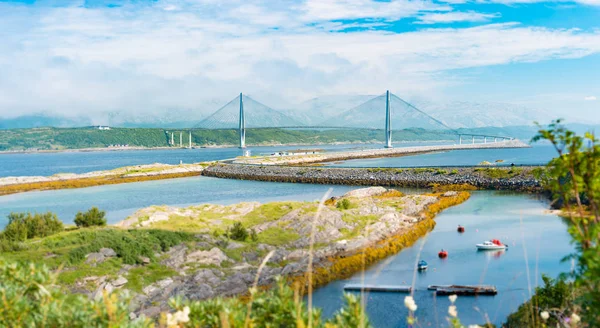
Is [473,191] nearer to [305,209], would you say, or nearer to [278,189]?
[278,189]

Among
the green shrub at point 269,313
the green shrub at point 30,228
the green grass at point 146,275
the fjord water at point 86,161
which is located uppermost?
the green shrub at point 269,313

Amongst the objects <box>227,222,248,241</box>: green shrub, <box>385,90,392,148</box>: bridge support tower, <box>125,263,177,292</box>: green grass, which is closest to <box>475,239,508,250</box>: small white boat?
<box>227,222,248,241</box>: green shrub

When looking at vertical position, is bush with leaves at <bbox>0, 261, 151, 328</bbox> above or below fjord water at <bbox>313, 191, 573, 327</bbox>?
above

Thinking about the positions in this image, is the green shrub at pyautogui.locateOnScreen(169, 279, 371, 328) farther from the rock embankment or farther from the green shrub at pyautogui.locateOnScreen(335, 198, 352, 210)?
the green shrub at pyautogui.locateOnScreen(335, 198, 352, 210)

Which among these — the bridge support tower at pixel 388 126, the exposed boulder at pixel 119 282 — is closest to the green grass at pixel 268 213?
the exposed boulder at pixel 119 282

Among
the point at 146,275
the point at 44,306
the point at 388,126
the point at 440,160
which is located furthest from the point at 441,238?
the point at 388,126

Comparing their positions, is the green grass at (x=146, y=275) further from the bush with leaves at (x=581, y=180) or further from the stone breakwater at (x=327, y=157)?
the stone breakwater at (x=327, y=157)

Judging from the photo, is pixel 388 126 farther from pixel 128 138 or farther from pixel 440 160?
pixel 128 138
